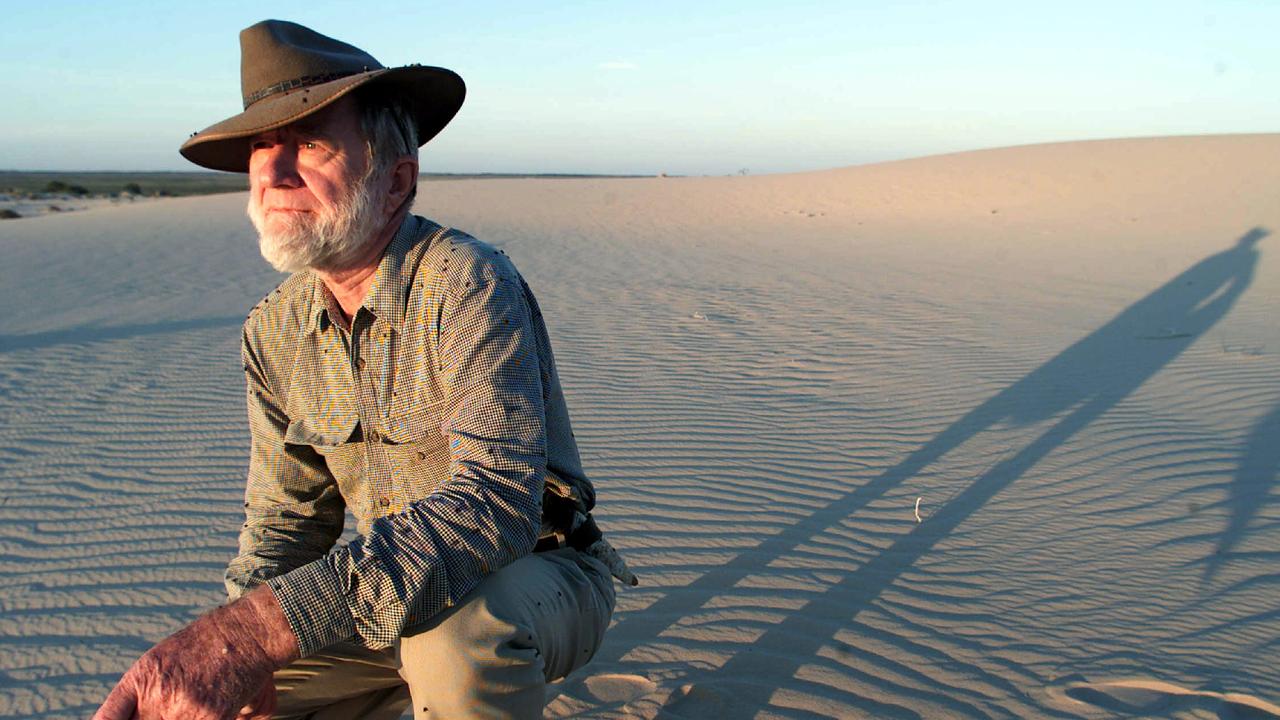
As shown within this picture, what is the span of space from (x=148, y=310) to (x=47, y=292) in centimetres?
191

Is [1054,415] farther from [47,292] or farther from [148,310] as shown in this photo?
[47,292]

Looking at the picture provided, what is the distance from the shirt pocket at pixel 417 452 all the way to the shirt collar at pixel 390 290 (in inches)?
7.9

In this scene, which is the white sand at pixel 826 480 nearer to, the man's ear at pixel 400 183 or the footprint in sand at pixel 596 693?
the footprint in sand at pixel 596 693

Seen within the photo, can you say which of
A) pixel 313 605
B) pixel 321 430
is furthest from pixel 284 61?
pixel 313 605

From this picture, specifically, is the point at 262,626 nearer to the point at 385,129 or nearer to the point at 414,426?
the point at 414,426

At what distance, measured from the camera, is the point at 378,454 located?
2189 mm

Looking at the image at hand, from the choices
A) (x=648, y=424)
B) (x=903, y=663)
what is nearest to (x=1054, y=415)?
(x=648, y=424)

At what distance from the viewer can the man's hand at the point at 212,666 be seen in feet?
5.36

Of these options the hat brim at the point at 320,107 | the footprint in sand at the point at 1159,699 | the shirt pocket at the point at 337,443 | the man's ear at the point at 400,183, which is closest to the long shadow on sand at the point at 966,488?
the footprint in sand at the point at 1159,699

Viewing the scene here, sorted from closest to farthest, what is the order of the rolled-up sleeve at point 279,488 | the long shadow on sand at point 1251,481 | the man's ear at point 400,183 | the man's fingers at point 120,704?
the man's fingers at point 120,704, the man's ear at point 400,183, the rolled-up sleeve at point 279,488, the long shadow on sand at point 1251,481

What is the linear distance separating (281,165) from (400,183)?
249 mm

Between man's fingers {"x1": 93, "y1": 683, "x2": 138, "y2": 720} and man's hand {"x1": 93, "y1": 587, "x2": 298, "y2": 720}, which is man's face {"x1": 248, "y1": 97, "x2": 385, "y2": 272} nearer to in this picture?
man's hand {"x1": 93, "y1": 587, "x2": 298, "y2": 720}

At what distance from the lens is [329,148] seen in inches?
82.0

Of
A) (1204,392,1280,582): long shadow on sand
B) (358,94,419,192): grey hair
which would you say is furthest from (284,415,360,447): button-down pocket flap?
(1204,392,1280,582): long shadow on sand
